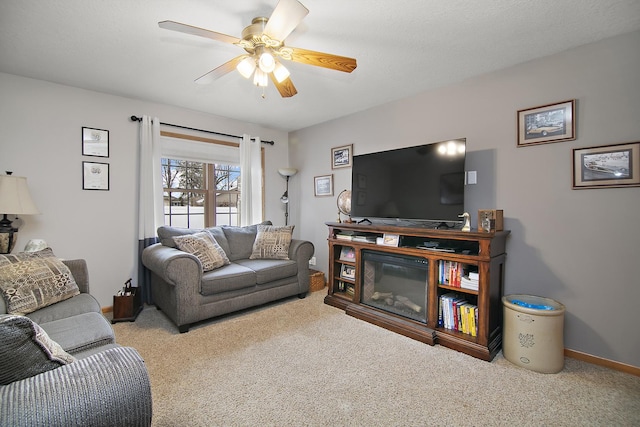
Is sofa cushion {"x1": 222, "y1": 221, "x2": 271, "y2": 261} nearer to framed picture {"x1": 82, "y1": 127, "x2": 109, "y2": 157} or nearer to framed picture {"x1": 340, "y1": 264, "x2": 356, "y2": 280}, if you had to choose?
framed picture {"x1": 340, "y1": 264, "x2": 356, "y2": 280}

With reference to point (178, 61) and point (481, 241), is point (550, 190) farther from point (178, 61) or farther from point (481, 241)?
point (178, 61)

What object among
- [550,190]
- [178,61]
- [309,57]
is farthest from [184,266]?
[550,190]

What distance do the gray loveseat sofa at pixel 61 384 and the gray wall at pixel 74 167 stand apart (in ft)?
8.12

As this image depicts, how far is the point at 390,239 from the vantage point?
9.48 feet

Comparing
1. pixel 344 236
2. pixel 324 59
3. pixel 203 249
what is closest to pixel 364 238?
pixel 344 236

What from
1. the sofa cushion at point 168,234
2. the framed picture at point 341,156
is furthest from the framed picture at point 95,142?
the framed picture at point 341,156

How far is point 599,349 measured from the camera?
2143 mm

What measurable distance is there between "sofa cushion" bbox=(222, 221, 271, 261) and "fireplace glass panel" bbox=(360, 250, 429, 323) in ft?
4.98

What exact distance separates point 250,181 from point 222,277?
1.74 metres

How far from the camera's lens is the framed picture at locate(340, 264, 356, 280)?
3.35m

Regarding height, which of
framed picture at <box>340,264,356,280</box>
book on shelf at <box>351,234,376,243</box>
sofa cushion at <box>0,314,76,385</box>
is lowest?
framed picture at <box>340,264,356,280</box>

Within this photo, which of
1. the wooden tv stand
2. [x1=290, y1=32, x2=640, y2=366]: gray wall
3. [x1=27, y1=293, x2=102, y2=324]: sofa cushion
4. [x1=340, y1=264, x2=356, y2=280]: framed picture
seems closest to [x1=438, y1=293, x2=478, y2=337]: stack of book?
the wooden tv stand

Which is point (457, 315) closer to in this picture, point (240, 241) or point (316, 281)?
point (316, 281)

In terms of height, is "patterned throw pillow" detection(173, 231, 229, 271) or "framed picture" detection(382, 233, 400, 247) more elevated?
"framed picture" detection(382, 233, 400, 247)
